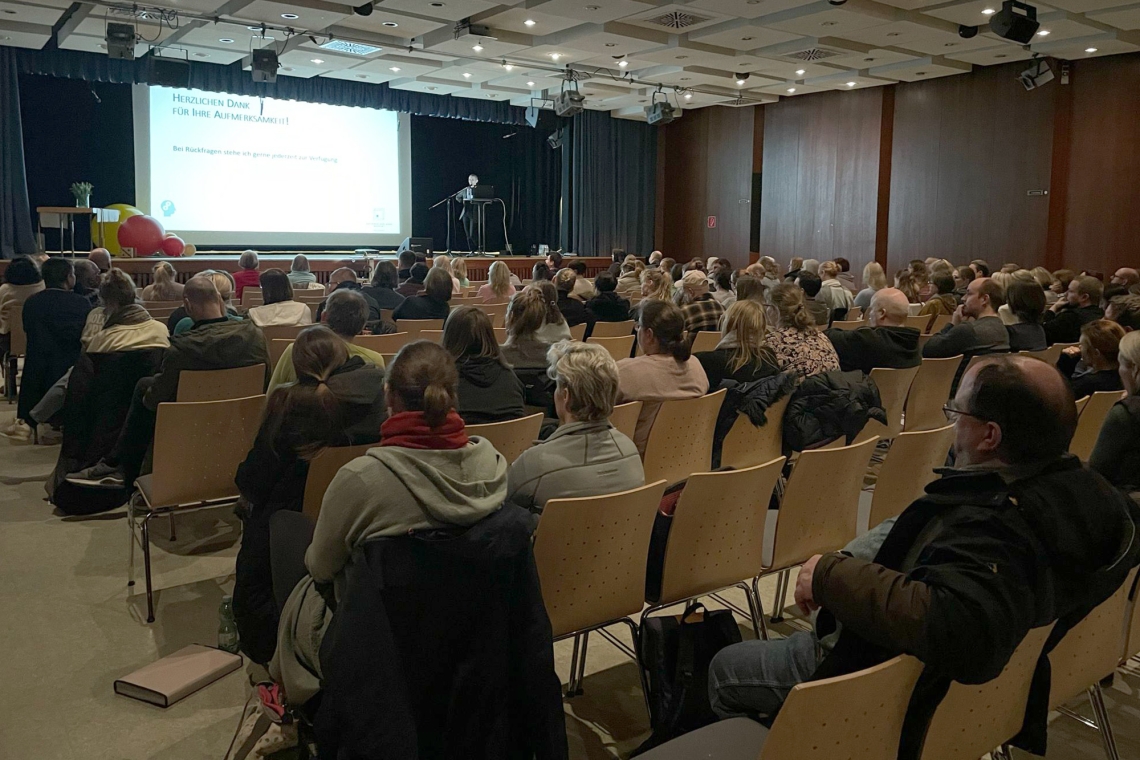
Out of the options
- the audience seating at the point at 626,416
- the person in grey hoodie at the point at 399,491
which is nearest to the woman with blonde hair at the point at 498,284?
the audience seating at the point at 626,416

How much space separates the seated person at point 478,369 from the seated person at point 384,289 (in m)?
3.77

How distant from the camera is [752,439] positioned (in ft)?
13.6

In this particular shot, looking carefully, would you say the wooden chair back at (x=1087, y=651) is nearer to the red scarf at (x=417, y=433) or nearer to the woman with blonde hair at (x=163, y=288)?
the red scarf at (x=417, y=433)

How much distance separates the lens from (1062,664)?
2068mm

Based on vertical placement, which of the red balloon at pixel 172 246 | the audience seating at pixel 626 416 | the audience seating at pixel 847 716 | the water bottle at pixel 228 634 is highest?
the red balloon at pixel 172 246

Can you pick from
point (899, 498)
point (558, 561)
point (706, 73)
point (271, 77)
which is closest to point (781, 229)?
point (706, 73)

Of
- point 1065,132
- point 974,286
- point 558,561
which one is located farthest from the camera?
point 1065,132

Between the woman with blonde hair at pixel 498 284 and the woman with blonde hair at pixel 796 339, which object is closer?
the woman with blonde hair at pixel 796 339

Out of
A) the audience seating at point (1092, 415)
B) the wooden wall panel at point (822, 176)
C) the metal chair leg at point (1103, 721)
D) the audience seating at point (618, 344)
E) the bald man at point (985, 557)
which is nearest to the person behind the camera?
the bald man at point (985, 557)

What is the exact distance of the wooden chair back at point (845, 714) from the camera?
1475 millimetres

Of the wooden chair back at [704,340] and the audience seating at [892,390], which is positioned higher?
the wooden chair back at [704,340]

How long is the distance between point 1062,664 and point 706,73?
1241cm

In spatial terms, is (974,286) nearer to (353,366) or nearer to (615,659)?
(615,659)

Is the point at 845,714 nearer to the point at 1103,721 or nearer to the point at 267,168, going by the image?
the point at 1103,721
